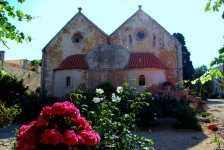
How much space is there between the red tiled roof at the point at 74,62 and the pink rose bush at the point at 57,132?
18212mm

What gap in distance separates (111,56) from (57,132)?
62.0 ft

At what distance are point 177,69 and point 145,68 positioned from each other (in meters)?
4.26

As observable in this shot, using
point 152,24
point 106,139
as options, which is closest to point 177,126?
point 106,139

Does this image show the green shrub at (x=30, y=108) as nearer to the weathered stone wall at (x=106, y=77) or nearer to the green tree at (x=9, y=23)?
the weathered stone wall at (x=106, y=77)

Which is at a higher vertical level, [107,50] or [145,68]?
[107,50]

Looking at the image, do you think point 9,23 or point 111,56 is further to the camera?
point 111,56

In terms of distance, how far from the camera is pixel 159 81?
21719 millimetres

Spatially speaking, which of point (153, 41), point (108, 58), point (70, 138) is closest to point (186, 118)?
point (108, 58)

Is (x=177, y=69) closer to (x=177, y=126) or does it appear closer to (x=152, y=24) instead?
(x=152, y=24)

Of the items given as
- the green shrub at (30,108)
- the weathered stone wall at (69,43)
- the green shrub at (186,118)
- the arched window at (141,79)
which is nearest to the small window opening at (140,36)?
the weathered stone wall at (69,43)

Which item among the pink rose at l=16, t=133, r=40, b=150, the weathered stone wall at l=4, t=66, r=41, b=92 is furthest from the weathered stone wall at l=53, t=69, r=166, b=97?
the pink rose at l=16, t=133, r=40, b=150

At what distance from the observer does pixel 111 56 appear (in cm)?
2253

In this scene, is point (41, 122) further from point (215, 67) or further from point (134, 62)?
point (134, 62)

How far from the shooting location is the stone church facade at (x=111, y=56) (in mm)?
21984
